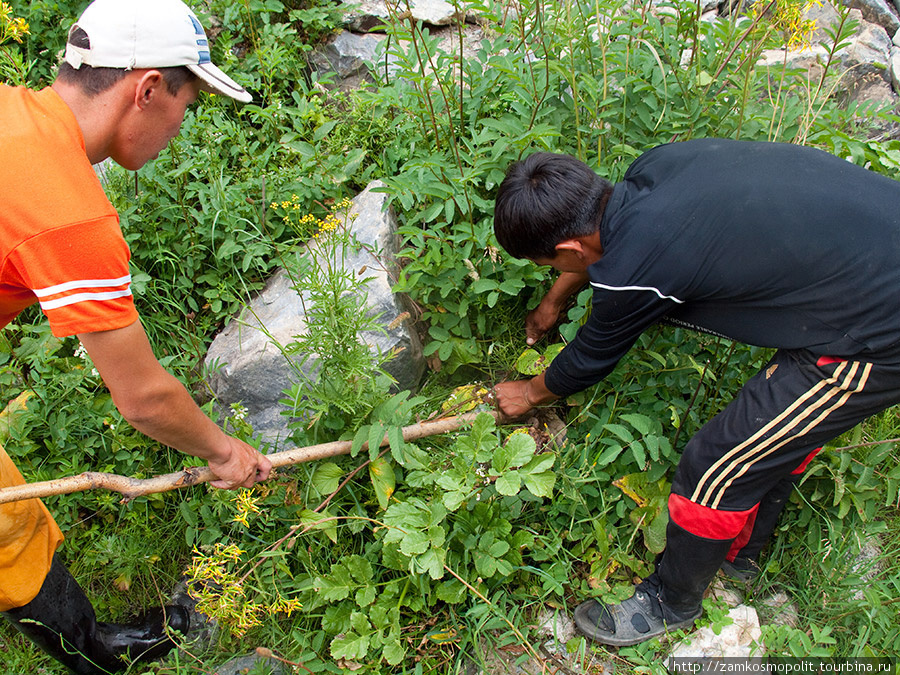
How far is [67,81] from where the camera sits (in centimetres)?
181

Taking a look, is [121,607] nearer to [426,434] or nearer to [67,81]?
[426,434]

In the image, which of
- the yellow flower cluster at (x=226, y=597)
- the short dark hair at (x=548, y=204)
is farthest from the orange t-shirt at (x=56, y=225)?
the short dark hair at (x=548, y=204)

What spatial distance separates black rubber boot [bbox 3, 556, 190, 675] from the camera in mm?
2516

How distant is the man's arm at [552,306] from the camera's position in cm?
293

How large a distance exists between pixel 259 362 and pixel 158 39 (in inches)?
64.8

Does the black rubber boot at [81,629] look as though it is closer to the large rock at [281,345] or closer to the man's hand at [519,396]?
the large rock at [281,345]

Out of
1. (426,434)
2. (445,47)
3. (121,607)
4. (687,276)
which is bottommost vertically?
(121,607)

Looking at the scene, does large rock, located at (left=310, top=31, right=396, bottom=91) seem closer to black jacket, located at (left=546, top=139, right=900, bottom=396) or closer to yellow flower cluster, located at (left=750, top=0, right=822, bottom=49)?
yellow flower cluster, located at (left=750, top=0, right=822, bottom=49)

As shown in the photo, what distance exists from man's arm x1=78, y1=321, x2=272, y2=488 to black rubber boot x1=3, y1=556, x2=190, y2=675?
94cm

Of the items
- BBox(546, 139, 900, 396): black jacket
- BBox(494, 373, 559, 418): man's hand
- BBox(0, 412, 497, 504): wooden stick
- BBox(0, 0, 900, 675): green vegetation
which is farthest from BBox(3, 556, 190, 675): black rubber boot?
BBox(546, 139, 900, 396): black jacket

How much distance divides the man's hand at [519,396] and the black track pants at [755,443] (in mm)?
644

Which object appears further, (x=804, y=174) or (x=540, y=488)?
(x=540, y=488)

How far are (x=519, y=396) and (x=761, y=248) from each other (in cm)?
123

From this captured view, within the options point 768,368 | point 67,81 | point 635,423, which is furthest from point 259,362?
Answer: point 768,368
